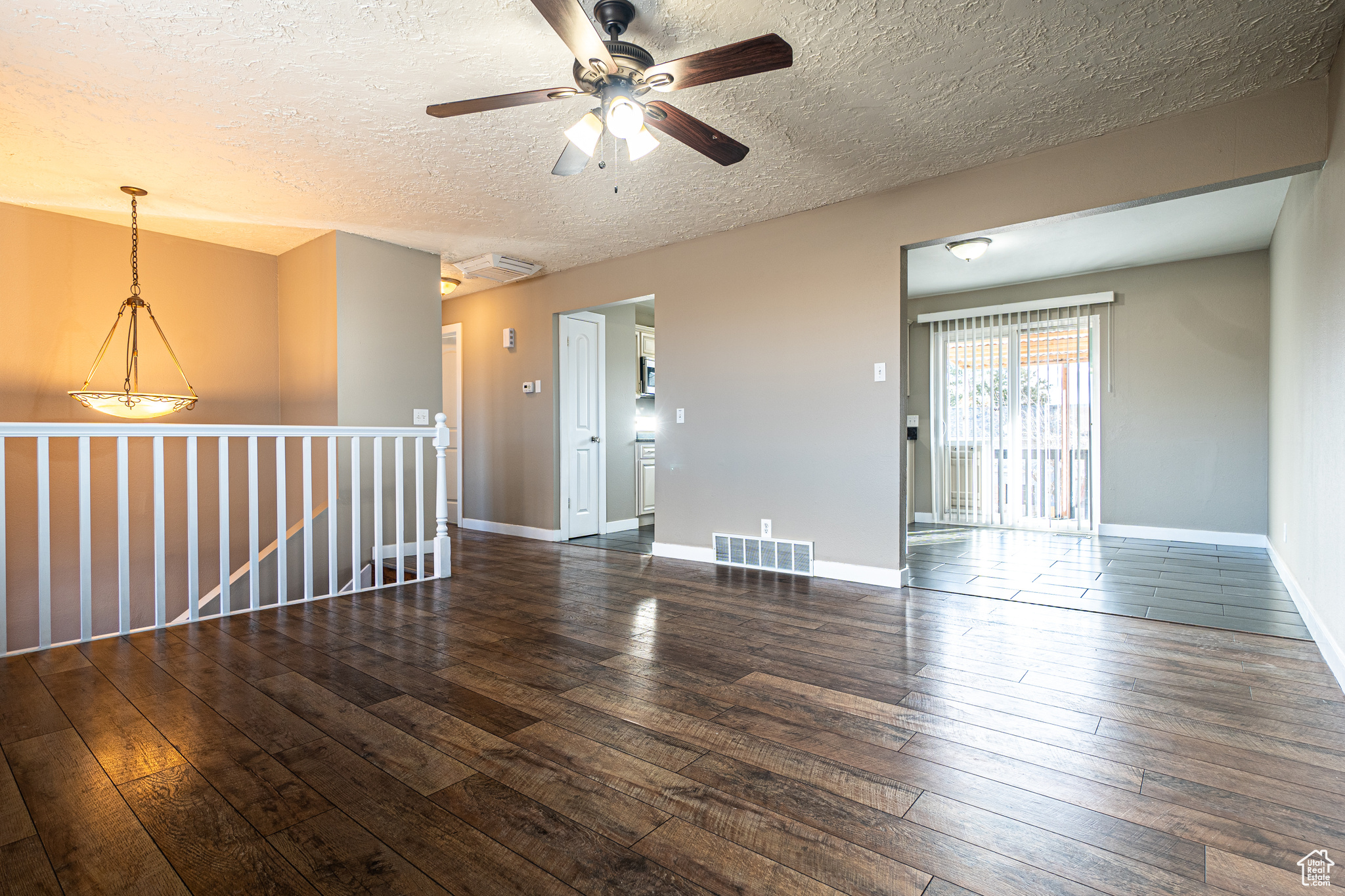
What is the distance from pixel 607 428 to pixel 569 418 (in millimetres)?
526

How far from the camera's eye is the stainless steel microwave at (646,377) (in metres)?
6.82

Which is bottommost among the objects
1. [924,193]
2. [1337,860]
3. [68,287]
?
[1337,860]

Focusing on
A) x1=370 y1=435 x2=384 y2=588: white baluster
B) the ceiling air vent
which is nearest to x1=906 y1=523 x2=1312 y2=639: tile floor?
x1=370 y1=435 x2=384 y2=588: white baluster

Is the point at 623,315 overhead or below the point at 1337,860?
overhead

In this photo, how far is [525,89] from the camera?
2.71m

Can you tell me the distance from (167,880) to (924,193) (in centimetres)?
412

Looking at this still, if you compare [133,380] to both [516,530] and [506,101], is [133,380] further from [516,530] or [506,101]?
[506,101]

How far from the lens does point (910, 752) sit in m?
1.83

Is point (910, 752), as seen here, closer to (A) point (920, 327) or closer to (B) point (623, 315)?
(B) point (623, 315)

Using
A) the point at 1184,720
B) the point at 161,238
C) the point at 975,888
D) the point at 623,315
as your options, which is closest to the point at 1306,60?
the point at 1184,720

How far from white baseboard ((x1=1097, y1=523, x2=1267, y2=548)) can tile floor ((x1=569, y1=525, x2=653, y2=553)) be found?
4.02 m

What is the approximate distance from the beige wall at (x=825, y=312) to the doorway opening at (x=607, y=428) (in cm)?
19

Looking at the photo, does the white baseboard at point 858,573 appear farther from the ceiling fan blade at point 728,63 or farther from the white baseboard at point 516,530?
the ceiling fan blade at point 728,63

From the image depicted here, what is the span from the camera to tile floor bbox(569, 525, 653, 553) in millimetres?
5289
